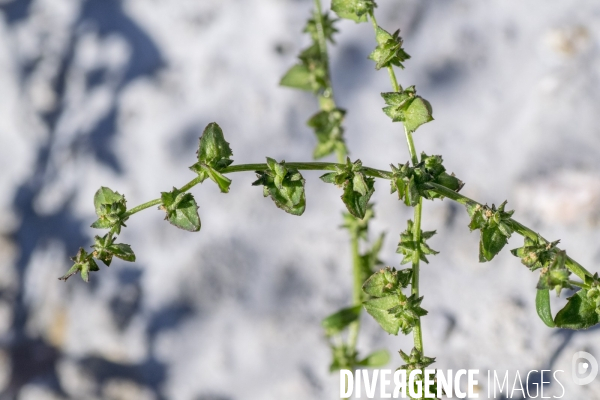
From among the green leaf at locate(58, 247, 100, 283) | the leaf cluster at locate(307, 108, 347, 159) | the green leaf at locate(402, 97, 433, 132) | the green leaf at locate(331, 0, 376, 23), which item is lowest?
the green leaf at locate(58, 247, 100, 283)

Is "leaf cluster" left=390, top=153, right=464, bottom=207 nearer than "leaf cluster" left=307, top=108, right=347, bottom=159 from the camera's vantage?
Yes

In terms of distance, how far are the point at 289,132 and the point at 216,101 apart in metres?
0.16

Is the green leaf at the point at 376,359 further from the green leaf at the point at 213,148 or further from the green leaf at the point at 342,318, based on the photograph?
the green leaf at the point at 213,148

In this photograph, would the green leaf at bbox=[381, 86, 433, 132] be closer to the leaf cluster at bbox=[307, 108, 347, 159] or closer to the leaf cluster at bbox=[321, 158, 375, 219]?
the leaf cluster at bbox=[321, 158, 375, 219]

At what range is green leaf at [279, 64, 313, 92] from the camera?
0.95m

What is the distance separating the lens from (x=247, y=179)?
119cm

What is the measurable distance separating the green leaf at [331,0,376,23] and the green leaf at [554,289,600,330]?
15.5 inches

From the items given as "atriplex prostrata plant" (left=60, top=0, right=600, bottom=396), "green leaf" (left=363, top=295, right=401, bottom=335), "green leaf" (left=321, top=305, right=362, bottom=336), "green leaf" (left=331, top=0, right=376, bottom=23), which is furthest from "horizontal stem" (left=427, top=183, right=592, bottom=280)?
"green leaf" (left=321, top=305, right=362, bottom=336)

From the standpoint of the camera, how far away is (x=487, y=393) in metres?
1.02

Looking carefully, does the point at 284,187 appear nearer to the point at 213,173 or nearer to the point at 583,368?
the point at 213,173

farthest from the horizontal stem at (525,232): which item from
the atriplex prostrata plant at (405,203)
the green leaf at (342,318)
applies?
the green leaf at (342,318)

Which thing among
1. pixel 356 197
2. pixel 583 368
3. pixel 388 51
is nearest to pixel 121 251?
pixel 356 197

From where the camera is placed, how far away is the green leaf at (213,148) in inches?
25.1

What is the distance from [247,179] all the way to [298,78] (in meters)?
0.29
